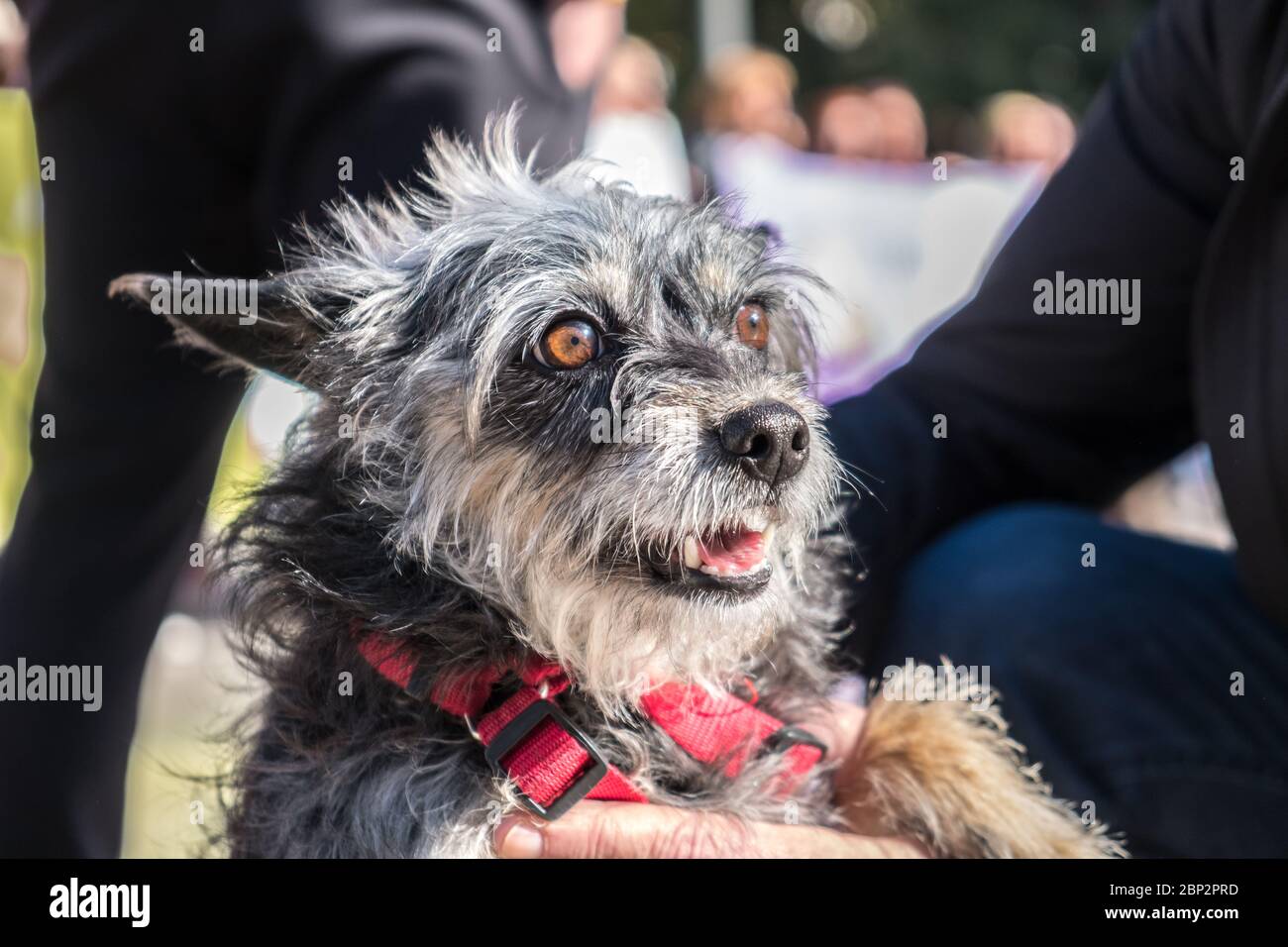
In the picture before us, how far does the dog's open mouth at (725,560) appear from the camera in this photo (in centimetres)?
210

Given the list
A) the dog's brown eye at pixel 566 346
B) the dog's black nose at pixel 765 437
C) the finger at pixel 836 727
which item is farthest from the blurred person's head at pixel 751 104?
the dog's black nose at pixel 765 437

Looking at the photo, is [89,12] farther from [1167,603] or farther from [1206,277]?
[1167,603]

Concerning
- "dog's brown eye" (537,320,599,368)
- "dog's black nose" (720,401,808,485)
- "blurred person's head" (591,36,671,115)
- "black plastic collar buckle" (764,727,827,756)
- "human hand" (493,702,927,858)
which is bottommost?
"human hand" (493,702,927,858)

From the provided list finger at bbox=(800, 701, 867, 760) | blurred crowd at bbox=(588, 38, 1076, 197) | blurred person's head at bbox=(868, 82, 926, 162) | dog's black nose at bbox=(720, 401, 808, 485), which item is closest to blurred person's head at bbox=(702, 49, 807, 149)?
blurred crowd at bbox=(588, 38, 1076, 197)

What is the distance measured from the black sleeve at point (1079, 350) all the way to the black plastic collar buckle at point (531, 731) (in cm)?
126

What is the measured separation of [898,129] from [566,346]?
20.2 ft

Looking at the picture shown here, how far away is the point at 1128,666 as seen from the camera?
292 centimetres

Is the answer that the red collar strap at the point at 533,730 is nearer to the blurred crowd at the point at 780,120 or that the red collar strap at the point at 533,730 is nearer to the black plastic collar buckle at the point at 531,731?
the black plastic collar buckle at the point at 531,731

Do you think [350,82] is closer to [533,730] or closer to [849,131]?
[533,730]

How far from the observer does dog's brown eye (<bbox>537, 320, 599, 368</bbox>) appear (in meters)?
2.10

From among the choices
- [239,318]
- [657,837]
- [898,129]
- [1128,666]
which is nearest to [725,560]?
[657,837]

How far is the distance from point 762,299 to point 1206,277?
117 centimetres

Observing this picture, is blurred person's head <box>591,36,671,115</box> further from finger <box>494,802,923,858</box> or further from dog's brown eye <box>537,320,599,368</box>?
finger <box>494,802,923,858</box>

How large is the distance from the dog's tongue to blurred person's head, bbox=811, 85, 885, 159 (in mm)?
5420
